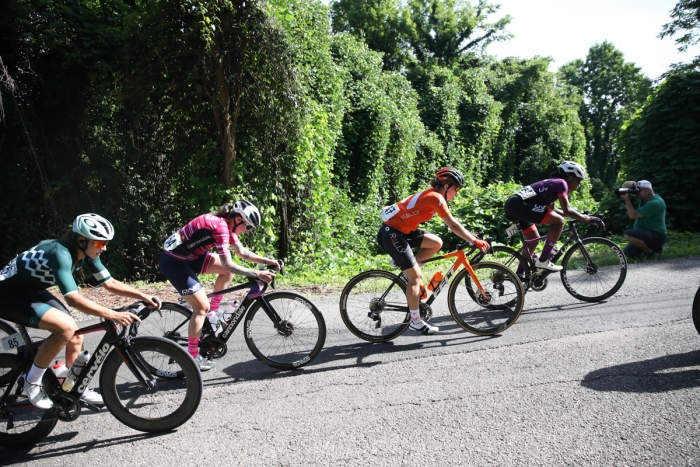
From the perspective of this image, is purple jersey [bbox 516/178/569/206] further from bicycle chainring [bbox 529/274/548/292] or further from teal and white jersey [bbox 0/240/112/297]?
teal and white jersey [bbox 0/240/112/297]

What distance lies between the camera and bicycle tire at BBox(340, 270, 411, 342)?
5859 millimetres

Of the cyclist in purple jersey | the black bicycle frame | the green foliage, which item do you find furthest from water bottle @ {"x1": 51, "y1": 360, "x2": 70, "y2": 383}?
the green foliage

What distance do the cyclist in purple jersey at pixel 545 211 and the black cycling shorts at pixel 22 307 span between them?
18.8 feet

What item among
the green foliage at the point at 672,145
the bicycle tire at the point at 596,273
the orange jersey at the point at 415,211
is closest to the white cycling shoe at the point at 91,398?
the orange jersey at the point at 415,211

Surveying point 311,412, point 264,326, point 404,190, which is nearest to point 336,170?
point 404,190

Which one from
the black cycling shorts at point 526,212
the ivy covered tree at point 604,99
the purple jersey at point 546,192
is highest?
the ivy covered tree at point 604,99

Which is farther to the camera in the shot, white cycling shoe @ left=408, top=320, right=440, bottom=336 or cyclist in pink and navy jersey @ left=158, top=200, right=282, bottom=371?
white cycling shoe @ left=408, top=320, right=440, bottom=336

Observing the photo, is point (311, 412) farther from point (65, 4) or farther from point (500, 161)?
point (500, 161)

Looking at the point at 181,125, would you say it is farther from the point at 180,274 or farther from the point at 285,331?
the point at 285,331

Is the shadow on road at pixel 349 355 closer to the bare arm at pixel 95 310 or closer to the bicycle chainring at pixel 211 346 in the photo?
the bicycle chainring at pixel 211 346

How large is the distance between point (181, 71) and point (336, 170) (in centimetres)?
815

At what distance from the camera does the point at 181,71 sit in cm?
957

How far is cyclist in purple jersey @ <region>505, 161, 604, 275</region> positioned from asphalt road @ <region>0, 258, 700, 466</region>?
139 centimetres

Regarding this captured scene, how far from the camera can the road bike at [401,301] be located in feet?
19.2
